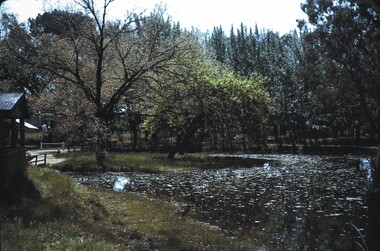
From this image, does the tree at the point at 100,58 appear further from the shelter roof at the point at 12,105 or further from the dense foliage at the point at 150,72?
the shelter roof at the point at 12,105

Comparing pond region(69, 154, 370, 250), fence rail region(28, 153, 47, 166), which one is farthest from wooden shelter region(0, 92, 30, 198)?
fence rail region(28, 153, 47, 166)

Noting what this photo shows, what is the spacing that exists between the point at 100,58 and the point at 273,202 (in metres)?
23.7

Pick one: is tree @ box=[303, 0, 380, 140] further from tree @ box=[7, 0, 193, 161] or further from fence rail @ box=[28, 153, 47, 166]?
fence rail @ box=[28, 153, 47, 166]

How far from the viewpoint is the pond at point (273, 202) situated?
13.5m

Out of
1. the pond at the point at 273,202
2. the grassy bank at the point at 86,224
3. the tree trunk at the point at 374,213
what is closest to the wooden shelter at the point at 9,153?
the grassy bank at the point at 86,224

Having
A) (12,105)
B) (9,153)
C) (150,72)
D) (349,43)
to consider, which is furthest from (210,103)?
(9,153)

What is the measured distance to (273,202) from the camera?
19391 millimetres

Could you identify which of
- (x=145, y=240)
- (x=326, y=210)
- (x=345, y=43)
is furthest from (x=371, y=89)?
(x=145, y=240)

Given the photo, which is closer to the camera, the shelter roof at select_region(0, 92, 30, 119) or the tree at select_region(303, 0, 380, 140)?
the shelter roof at select_region(0, 92, 30, 119)

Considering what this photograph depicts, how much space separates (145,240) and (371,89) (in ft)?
132

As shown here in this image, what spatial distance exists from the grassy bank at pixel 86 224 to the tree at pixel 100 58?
19.1 metres

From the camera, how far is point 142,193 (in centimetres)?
2177

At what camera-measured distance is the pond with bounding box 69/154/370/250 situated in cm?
1348

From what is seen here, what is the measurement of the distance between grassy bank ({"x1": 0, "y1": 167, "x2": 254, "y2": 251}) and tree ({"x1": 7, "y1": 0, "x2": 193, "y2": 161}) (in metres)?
19.1
